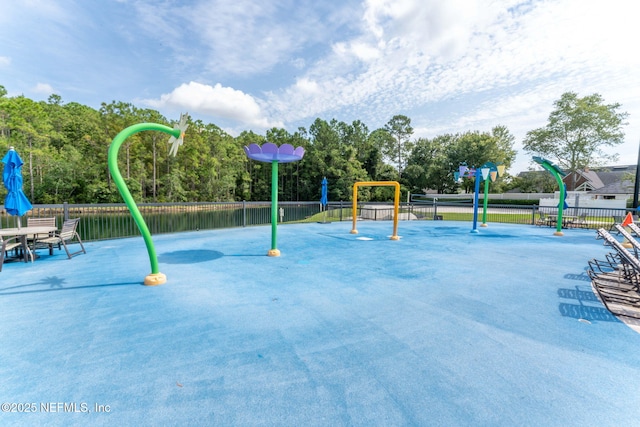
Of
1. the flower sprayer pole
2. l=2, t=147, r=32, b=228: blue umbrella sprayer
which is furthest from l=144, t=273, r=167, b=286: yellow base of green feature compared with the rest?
l=2, t=147, r=32, b=228: blue umbrella sprayer

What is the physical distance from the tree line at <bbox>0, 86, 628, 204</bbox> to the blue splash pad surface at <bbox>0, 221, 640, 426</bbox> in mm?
33214

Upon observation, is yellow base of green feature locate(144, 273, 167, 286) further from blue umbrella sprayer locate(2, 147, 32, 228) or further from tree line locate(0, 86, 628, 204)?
tree line locate(0, 86, 628, 204)

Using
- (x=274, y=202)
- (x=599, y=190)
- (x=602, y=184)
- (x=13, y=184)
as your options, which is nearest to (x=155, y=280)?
(x=274, y=202)

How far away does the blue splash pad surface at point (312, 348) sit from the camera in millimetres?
1884

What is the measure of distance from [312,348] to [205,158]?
4722 centimetres

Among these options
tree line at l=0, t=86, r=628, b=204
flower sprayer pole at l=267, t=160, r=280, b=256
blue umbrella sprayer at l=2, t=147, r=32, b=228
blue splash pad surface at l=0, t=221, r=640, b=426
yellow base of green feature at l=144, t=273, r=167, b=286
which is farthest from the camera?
tree line at l=0, t=86, r=628, b=204

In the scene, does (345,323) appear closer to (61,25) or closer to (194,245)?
(194,245)

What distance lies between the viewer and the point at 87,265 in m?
5.57

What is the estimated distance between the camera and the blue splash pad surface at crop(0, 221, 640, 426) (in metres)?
1.88

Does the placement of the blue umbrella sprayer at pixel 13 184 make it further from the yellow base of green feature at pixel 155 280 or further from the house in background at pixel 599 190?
the house in background at pixel 599 190

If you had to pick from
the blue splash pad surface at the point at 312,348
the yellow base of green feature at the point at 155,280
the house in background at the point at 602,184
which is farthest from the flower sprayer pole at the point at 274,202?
the house in background at the point at 602,184

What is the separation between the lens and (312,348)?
8.68ft

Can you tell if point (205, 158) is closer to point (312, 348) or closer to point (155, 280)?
point (155, 280)

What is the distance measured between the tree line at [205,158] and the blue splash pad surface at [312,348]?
33214 millimetres
